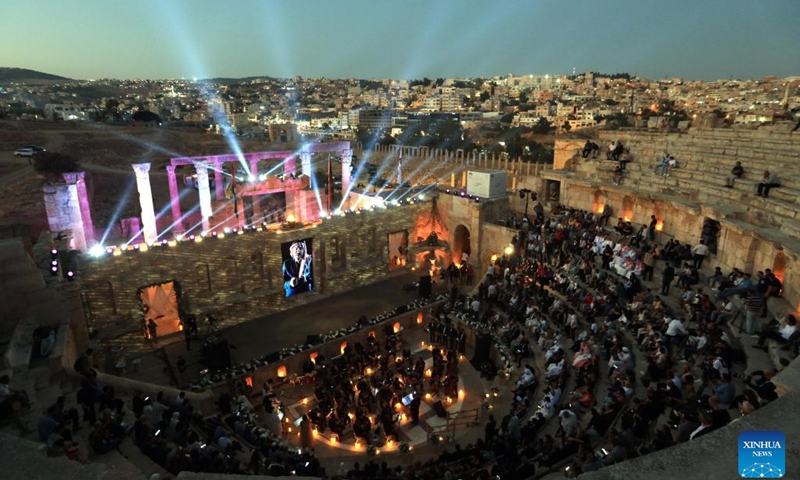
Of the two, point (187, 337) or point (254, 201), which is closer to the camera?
point (187, 337)

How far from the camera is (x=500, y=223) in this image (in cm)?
2481

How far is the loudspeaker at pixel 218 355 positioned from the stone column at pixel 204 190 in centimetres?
1197

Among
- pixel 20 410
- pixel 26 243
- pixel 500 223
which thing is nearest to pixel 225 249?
pixel 26 243

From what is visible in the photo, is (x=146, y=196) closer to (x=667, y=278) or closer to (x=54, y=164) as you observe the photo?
(x=54, y=164)

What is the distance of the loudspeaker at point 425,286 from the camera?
72.6ft

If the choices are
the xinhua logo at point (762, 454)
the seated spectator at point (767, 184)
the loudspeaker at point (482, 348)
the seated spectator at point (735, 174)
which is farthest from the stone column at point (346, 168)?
the xinhua logo at point (762, 454)

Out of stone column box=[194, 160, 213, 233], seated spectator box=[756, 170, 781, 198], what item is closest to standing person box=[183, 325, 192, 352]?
stone column box=[194, 160, 213, 233]

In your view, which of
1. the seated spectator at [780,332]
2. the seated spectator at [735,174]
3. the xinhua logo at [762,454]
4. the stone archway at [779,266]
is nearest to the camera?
the xinhua logo at [762,454]

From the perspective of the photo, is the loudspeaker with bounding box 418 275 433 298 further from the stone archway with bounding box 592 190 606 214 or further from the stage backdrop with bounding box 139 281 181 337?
the stage backdrop with bounding box 139 281 181 337

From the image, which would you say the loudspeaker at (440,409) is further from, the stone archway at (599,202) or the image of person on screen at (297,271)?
the stone archway at (599,202)

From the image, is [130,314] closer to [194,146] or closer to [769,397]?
[769,397]

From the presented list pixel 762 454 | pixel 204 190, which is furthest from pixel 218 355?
pixel 762 454

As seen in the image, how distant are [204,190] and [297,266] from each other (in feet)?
29.3

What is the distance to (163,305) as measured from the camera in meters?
18.5
